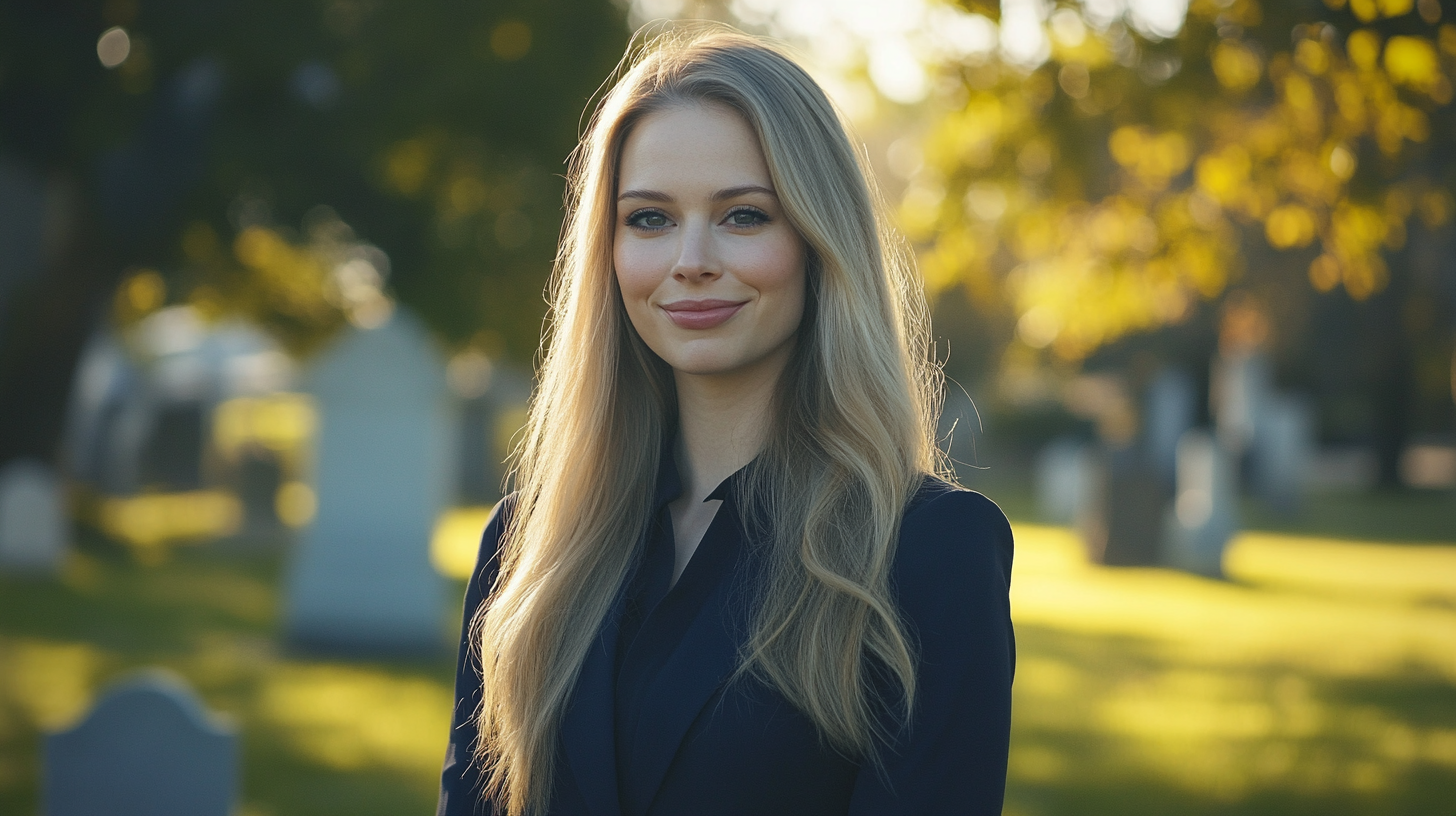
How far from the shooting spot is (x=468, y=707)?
2.57 m

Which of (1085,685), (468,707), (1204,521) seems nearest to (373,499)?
(1085,685)

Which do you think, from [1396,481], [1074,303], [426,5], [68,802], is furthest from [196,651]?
[1396,481]

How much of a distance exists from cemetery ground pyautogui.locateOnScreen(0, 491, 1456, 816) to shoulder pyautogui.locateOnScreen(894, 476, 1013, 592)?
10.6 ft

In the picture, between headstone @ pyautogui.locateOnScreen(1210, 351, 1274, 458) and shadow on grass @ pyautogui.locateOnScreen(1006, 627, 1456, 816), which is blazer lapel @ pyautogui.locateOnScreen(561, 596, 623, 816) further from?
headstone @ pyautogui.locateOnScreen(1210, 351, 1274, 458)

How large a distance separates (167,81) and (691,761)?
14.6 m

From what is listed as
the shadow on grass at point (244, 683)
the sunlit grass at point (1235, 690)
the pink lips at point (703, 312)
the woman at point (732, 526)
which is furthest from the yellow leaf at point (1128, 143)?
the pink lips at point (703, 312)

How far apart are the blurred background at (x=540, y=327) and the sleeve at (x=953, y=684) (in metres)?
1.17

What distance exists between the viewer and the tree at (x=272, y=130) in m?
13.7

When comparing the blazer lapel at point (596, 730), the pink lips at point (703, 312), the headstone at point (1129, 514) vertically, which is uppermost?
the headstone at point (1129, 514)

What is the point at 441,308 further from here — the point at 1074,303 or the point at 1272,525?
the point at 1272,525

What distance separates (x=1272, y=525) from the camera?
2064 centimetres

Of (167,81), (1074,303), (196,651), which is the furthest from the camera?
(167,81)

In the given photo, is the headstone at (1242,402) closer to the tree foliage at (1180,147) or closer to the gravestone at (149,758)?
the tree foliage at (1180,147)

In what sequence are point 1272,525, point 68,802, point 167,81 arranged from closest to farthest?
1. point 68,802
2. point 167,81
3. point 1272,525
